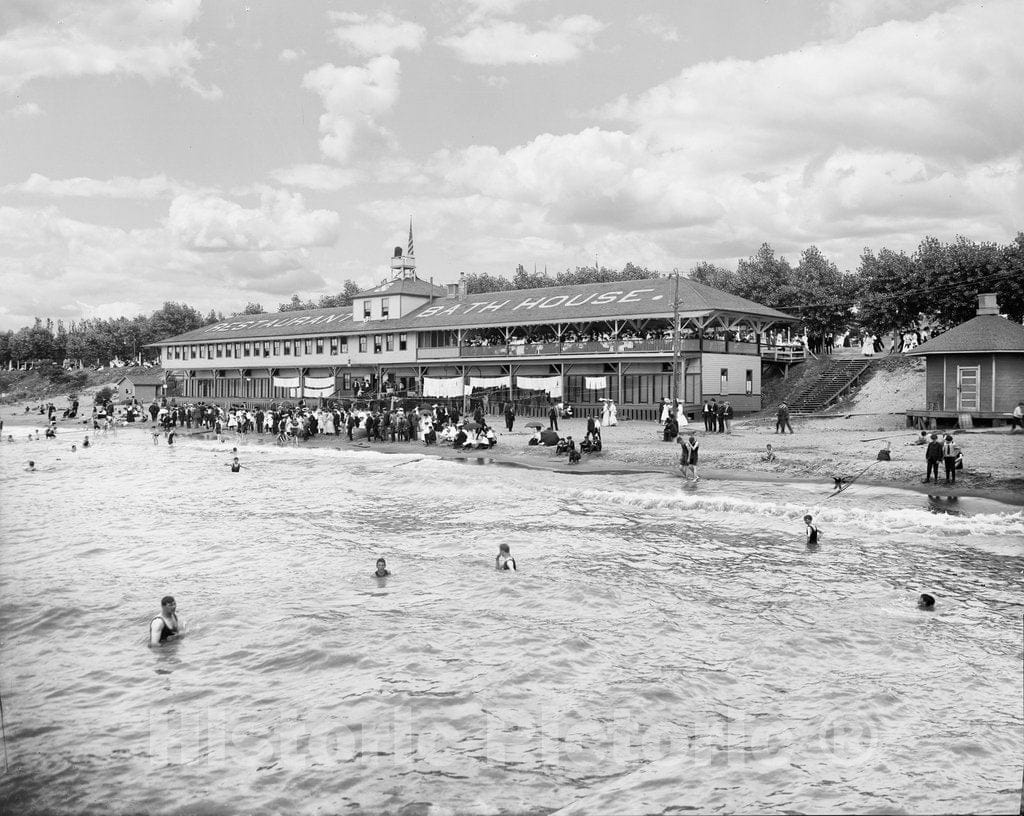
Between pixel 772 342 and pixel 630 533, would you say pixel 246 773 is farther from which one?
pixel 772 342

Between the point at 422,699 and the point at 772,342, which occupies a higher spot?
the point at 772,342

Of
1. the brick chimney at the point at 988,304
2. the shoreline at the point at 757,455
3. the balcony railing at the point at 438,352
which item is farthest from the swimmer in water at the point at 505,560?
the balcony railing at the point at 438,352

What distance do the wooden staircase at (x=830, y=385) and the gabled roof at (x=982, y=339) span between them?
448 inches

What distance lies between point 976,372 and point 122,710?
3172 cm

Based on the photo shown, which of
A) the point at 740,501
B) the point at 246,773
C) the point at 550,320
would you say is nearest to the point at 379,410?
the point at 550,320

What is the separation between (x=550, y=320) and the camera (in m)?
48.5

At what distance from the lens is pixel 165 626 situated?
12.9 m

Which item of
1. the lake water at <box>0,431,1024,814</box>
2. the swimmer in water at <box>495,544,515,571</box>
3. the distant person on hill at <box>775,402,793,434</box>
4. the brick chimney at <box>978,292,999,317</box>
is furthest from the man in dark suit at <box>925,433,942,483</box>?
the brick chimney at <box>978,292,999,317</box>

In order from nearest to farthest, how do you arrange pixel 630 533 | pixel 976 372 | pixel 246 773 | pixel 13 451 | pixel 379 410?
pixel 246 773 < pixel 630 533 < pixel 976 372 < pixel 13 451 < pixel 379 410

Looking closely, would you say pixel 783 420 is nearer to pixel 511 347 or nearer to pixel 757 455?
pixel 757 455

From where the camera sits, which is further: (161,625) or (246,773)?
(161,625)

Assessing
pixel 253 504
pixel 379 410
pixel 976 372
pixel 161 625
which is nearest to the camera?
pixel 161 625

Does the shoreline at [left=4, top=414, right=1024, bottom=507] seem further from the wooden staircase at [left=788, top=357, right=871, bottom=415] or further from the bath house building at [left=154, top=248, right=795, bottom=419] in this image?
the wooden staircase at [left=788, top=357, right=871, bottom=415]

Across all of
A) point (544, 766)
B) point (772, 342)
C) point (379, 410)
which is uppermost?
point (772, 342)
